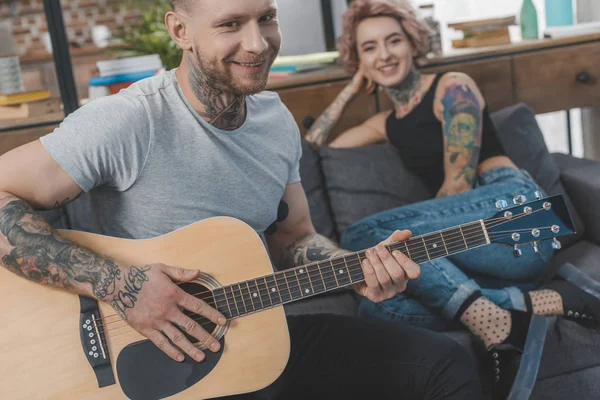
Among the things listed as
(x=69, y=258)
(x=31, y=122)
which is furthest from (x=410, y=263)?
(x=31, y=122)

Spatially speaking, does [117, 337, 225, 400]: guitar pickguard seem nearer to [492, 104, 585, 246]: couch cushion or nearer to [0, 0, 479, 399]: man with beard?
[0, 0, 479, 399]: man with beard

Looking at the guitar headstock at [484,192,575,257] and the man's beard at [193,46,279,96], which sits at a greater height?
the man's beard at [193,46,279,96]

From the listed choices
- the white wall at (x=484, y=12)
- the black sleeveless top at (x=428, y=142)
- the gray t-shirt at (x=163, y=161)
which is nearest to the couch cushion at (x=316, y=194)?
the black sleeveless top at (x=428, y=142)

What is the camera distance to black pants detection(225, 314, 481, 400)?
4.84ft

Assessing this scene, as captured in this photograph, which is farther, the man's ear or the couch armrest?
the couch armrest

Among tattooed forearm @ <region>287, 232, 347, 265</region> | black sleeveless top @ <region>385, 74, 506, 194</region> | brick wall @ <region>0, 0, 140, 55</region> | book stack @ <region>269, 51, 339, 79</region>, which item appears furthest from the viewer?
brick wall @ <region>0, 0, 140, 55</region>

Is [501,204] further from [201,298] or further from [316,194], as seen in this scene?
[316,194]

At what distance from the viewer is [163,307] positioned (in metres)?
1.32

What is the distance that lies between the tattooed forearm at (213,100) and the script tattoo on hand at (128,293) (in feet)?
1.18

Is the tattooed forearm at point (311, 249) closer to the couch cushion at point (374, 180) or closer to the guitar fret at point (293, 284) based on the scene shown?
the guitar fret at point (293, 284)

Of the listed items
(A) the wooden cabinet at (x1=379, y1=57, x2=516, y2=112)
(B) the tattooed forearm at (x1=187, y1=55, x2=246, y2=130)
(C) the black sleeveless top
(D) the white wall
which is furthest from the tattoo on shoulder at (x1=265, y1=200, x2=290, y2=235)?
(D) the white wall

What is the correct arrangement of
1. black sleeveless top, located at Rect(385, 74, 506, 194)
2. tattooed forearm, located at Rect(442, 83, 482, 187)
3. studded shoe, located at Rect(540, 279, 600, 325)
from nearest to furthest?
studded shoe, located at Rect(540, 279, 600, 325) → tattooed forearm, located at Rect(442, 83, 482, 187) → black sleeveless top, located at Rect(385, 74, 506, 194)

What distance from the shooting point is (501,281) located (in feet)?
6.48

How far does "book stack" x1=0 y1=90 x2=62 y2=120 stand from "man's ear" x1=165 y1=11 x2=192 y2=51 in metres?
0.99
